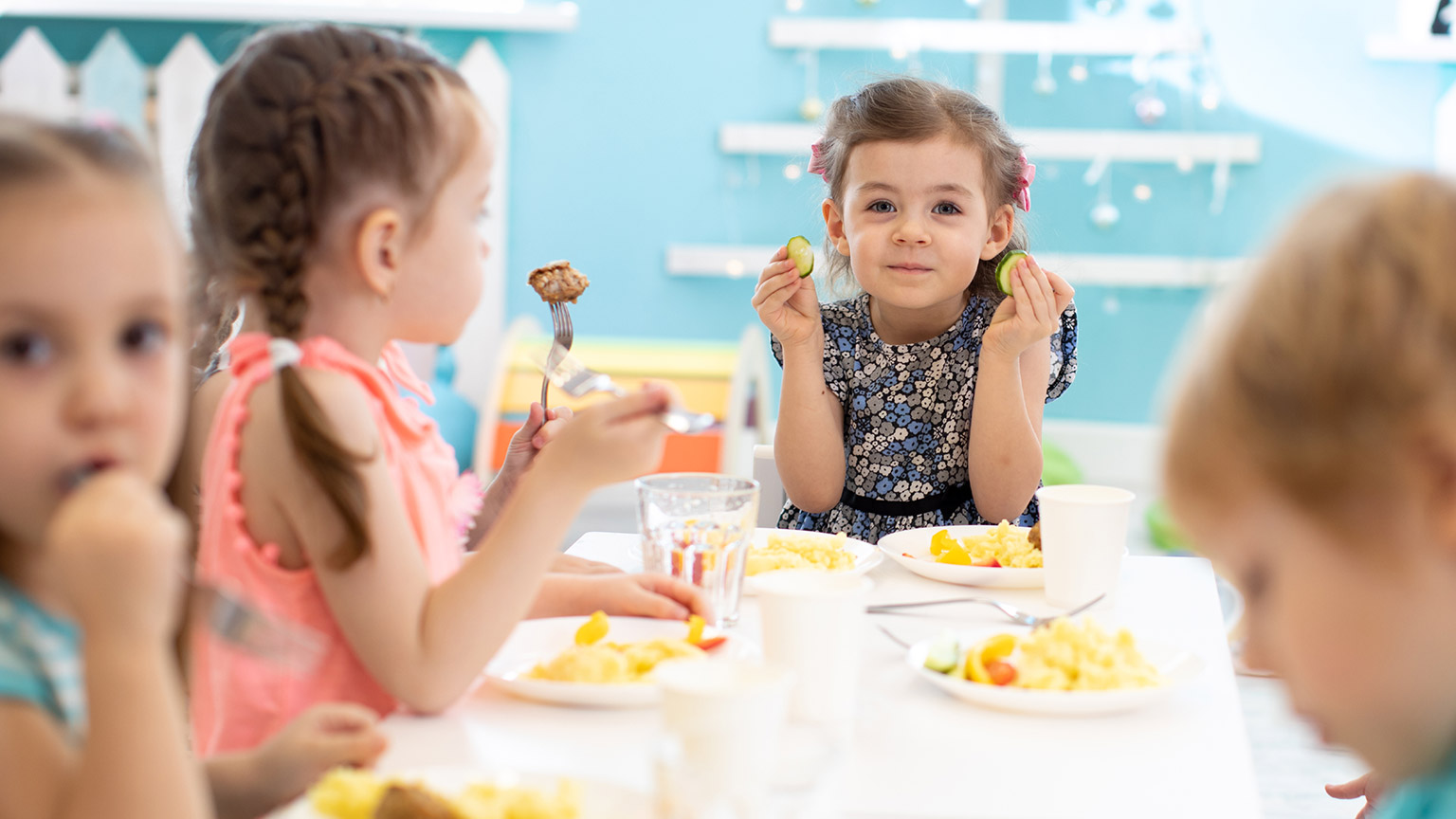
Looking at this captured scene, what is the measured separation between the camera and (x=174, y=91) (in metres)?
3.74

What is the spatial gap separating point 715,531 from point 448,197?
0.36 m

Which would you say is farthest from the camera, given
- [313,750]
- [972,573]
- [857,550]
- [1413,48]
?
[1413,48]

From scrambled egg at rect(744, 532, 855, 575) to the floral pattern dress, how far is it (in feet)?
1.55

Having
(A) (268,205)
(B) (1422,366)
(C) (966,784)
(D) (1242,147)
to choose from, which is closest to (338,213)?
(A) (268,205)

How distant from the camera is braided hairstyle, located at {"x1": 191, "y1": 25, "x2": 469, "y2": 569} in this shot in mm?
926

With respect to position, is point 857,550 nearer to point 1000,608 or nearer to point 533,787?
point 1000,608

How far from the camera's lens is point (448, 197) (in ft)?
3.34

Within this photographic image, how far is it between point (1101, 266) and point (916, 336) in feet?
6.26

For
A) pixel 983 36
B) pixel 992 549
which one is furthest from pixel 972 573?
pixel 983 36

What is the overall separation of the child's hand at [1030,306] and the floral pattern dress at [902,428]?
0.48ft

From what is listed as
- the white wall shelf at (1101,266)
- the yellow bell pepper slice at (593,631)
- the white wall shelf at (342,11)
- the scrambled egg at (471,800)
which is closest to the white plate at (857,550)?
the yellow bell pepper slice at (593,631)

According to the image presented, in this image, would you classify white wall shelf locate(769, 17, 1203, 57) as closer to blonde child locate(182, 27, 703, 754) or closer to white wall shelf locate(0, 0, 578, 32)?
white wall shelf locate(0, 0, 578, 32)

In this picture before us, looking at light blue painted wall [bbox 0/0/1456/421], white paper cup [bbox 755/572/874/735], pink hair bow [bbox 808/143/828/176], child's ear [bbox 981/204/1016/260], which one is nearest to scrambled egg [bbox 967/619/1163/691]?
white paper cup [bbox 755/572/874/735]

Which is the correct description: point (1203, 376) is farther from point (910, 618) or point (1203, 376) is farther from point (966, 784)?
point (910, 618)
